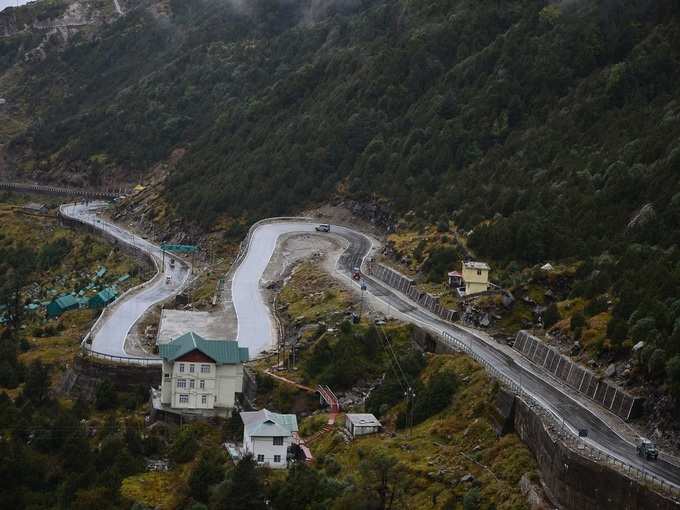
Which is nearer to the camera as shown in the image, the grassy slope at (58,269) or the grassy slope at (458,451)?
the grassy slope at (458,451)

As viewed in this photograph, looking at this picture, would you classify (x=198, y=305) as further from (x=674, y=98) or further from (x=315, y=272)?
(x=674, y=98)

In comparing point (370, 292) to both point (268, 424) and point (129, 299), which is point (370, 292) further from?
point (268, 424)

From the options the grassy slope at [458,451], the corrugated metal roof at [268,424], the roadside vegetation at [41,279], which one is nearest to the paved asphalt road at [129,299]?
the roadside vegetation at [41,279]

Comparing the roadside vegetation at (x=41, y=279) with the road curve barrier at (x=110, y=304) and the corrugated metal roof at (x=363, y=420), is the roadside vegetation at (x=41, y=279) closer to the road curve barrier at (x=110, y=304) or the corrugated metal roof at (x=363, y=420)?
the road curve barrier at (x=110, y=304)

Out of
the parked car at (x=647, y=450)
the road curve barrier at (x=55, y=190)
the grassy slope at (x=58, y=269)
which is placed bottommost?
the road curve barrier at (x=55, y=190)

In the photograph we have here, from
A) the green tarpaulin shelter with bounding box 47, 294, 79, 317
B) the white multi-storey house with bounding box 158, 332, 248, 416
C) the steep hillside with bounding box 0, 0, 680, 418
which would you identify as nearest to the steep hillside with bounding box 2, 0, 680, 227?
the steep hillside with bounding box 0, 0, 680, 418

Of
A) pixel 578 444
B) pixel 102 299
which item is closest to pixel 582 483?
pixel 578 444

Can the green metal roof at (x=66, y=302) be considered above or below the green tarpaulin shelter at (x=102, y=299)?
below
